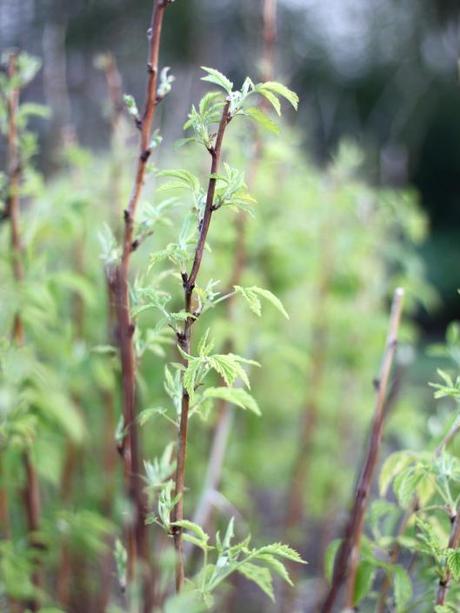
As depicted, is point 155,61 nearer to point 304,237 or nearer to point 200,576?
point 200,576

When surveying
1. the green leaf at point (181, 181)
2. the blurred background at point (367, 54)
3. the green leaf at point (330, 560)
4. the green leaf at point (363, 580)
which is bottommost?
the green leaf at point (363, 580)

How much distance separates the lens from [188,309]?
964mm

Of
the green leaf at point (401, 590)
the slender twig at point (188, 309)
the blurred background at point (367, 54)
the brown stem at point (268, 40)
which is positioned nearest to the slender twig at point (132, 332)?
the slender twig at point (188, 309)

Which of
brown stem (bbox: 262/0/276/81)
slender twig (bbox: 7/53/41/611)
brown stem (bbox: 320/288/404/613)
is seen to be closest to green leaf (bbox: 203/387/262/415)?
brown stem (bbox: 320/288/404/613)

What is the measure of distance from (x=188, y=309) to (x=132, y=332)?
14 centimetres

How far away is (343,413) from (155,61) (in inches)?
92.2

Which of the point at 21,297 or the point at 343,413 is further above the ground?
the point at 21,297

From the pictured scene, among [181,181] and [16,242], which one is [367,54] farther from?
[181,181]

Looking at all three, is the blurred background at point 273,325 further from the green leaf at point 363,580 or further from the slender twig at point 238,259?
the green leaf at point 363,580

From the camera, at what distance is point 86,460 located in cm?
286

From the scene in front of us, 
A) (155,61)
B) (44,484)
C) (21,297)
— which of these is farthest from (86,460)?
(155,61)

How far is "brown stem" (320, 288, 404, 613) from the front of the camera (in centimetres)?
112

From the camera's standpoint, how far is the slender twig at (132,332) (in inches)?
35.7

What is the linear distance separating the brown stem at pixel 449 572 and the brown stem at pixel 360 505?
5.9 inches
